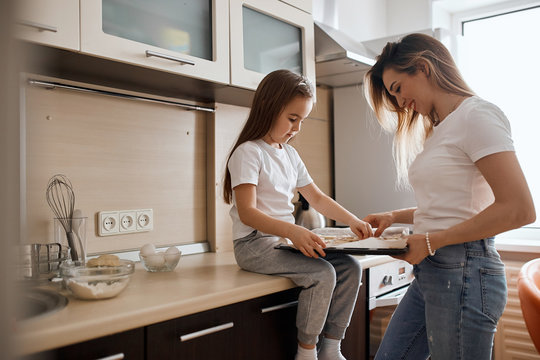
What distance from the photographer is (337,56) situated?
1.83m

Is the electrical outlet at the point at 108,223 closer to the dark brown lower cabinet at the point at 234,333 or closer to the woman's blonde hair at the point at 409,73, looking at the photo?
the dark brown lower cabinet at the point at 234,333

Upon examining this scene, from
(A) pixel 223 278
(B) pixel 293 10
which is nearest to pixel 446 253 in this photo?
(A) pixel 223 278

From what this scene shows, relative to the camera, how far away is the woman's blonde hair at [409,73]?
3.53 feet

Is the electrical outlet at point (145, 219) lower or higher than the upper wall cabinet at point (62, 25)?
lower

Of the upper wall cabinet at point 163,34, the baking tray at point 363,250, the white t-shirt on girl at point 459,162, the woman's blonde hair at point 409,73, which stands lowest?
the baking tray at point 363,250

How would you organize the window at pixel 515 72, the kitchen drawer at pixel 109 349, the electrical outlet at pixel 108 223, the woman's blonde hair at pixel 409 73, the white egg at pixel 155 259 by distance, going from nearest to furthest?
the kitchen drawer at pixel 109 349
the woman's blonde hair at pixel 409 73
the white egg at pixel 155 259
the electrical outlet at pixel 108 223
the window at pixel 515 72

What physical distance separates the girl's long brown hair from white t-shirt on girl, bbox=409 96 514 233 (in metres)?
0.44

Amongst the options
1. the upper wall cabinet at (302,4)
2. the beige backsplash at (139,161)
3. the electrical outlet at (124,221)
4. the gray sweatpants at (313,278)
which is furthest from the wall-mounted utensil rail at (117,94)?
the gray sweatpants at (313,278)

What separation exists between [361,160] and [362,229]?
99 cm

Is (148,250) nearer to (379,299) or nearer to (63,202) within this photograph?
(63,202)

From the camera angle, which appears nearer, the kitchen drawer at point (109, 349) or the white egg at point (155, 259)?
the kitchen drawer at point (109, 349)

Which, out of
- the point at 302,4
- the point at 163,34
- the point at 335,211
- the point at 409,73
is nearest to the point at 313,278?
the point at 335,211

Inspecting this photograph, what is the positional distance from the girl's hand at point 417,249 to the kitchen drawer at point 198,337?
17.4 inches

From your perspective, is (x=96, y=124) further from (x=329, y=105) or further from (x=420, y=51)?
(x=329, y=105)
